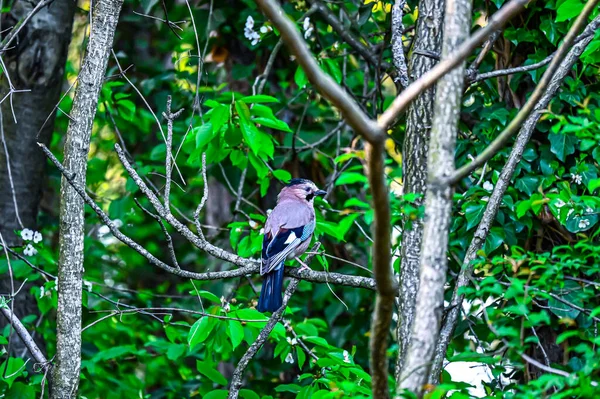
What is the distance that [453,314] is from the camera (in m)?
3.89

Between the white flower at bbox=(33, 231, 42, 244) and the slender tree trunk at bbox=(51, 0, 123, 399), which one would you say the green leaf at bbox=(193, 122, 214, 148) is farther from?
the white flower at bbox=(33, 231, 42, 244)

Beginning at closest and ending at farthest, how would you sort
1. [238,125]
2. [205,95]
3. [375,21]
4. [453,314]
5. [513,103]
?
[453,314]
[238,125]
[513,103]
[375,21]
[205,95]

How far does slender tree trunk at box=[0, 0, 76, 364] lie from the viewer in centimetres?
619

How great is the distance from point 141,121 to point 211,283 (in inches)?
69.9

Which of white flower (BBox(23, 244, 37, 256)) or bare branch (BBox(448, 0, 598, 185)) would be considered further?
white flower (BBox(23, 244, 37, 256))

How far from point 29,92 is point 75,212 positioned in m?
2.70

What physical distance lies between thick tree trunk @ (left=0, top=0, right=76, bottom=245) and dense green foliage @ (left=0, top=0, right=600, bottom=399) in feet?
1.56

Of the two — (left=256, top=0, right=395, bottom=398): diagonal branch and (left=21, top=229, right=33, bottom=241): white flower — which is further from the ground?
(left=21, top=229, right=33, bottom=241): white flower

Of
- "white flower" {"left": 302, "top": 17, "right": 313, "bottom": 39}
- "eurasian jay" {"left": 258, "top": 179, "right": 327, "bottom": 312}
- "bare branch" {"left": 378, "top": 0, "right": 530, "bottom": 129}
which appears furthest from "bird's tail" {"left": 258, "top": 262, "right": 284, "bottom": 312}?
"bare branch" {"left": 378, "top": 0, "right": 530, "bottom": 129}

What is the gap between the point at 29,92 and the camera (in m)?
6.28

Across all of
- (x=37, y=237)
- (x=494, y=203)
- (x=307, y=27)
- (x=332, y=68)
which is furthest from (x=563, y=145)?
(x=37, y=237)

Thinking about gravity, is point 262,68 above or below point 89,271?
above

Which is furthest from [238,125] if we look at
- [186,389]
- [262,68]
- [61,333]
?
[186,389]

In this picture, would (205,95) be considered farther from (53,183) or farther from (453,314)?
(453,314)
